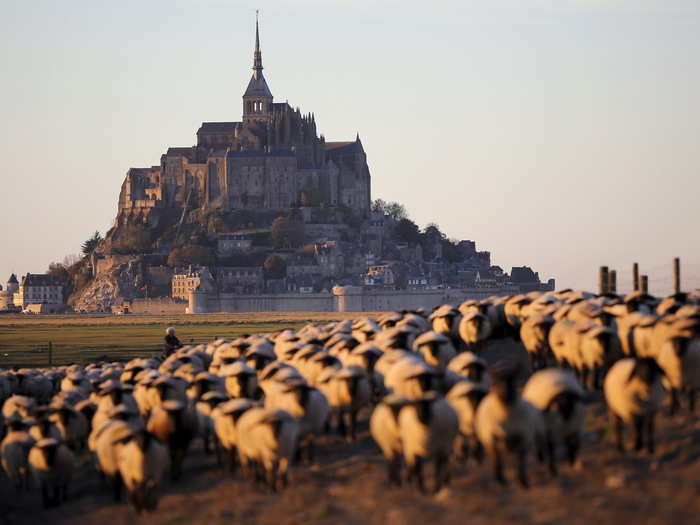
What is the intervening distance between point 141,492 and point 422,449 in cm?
573

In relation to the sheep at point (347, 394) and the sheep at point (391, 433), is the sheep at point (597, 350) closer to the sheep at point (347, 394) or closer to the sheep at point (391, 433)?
the sheep at point (347, 394)

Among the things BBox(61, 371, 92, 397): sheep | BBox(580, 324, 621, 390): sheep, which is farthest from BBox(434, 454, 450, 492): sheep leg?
BBox(61, 371, 92, 397): sheep

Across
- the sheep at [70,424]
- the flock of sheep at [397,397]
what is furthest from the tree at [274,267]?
the sheep at [70,424]

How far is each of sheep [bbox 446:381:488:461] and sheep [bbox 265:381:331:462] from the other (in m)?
3.10

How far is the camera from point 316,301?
194500 millimetres

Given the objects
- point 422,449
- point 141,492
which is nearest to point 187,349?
point 141,492

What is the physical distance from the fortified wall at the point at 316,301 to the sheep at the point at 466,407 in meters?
167

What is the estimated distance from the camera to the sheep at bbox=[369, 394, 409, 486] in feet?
71.4

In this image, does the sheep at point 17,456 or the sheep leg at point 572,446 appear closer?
the sheep leg at point 572,446

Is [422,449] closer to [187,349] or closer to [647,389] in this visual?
[647,389]

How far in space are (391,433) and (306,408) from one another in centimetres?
309

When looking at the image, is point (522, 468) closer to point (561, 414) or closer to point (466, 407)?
point (561, 414)

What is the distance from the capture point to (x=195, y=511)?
23.6 metres

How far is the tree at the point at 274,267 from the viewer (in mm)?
198375
